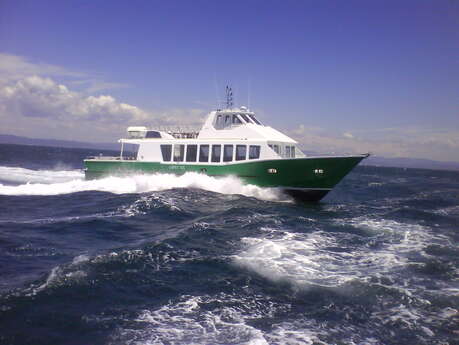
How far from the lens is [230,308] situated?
6492 millimetres

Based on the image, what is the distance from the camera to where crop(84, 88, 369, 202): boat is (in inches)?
726

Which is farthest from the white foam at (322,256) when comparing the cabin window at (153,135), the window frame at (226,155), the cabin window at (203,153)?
the cabin window at (153,135)

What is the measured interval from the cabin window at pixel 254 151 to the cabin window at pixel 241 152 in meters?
0.32

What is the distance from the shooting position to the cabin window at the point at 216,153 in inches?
814

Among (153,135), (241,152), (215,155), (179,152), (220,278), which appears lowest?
(220,278)

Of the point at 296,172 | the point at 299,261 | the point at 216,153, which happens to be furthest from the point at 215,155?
the point at 299,261

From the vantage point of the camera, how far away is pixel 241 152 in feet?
66.0

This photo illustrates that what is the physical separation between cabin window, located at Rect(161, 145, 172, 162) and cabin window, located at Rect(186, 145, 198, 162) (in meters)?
1.34

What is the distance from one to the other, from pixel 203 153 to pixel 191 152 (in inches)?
35.3

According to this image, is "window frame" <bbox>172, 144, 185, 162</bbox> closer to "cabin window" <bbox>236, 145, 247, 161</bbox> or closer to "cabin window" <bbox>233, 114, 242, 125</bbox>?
"cabin window" <bbox>233, 114, 242, 125</bbox>

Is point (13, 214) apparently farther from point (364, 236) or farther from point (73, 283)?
point (364, 236)

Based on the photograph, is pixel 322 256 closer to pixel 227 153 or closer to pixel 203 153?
pixel 227 153

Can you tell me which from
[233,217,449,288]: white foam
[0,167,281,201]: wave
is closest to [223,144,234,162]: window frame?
[0,167,281,201]: wave

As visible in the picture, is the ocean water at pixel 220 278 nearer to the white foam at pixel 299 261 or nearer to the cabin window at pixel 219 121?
the white foam at pixel 299 261
